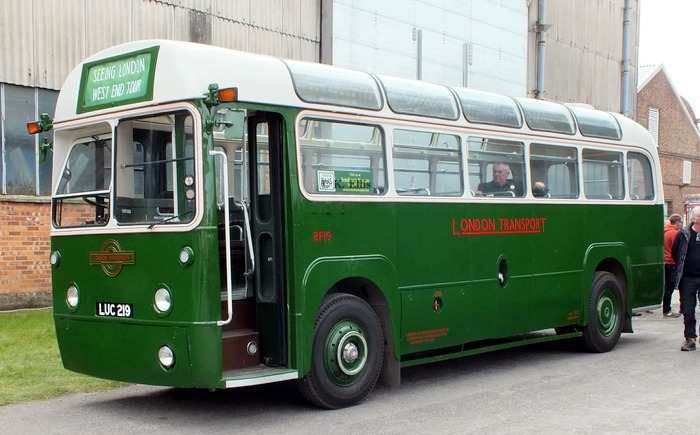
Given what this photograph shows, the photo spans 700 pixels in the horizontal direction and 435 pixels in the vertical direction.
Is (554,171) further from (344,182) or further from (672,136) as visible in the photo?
(672,136)

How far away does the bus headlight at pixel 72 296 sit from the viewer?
25.6 ft

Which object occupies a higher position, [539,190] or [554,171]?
[554,171]

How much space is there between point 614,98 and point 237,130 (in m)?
24.2

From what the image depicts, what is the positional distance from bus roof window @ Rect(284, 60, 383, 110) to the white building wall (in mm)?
9798

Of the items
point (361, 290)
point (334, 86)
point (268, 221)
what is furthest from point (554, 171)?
point (268, 221)

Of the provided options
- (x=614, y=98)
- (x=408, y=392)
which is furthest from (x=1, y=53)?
(x=614, y=98)

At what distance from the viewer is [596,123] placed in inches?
464

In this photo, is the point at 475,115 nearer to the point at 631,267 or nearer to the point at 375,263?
the point at 375,263

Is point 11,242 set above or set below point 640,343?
above

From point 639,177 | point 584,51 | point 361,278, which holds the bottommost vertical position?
point 361,278

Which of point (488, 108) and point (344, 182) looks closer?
point (344, 182)

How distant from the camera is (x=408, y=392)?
29.4ft

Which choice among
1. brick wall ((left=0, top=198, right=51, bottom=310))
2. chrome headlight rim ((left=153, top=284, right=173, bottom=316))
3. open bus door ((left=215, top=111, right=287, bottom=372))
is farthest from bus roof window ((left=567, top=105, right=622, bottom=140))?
brick wall ((left=0, top=198, right=51, bottom=310))

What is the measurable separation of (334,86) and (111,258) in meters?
2.48
